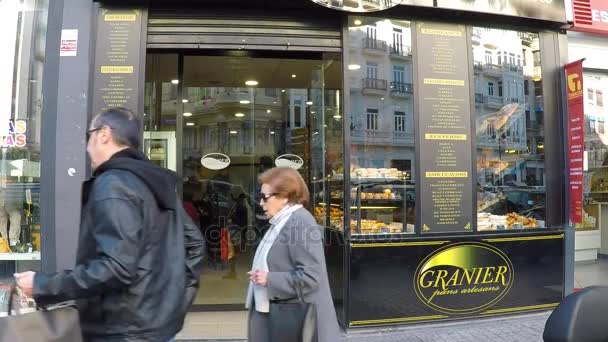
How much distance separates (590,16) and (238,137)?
641 centimetres

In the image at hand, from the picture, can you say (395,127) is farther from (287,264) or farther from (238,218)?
(238,218)

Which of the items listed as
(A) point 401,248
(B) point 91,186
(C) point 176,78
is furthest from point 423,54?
(B) point 91,186

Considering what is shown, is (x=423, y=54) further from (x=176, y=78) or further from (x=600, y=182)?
(x=600, y=182)

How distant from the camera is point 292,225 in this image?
2.72 meters

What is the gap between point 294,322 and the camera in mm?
2414

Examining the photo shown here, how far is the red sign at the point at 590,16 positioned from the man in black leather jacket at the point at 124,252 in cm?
639

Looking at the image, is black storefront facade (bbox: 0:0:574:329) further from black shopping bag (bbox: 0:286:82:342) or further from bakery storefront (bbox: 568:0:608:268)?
black shopping bag (bbox: 0:286:82:342)

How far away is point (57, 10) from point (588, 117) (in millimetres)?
7210

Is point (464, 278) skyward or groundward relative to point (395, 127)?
groundward

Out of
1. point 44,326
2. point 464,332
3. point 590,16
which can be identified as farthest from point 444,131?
point 44,326

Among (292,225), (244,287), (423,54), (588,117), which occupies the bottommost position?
(244,287)

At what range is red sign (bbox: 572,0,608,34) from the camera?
20.8 ft

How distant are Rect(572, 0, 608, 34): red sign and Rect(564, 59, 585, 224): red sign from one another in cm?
75

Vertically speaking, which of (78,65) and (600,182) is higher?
(78,65)
